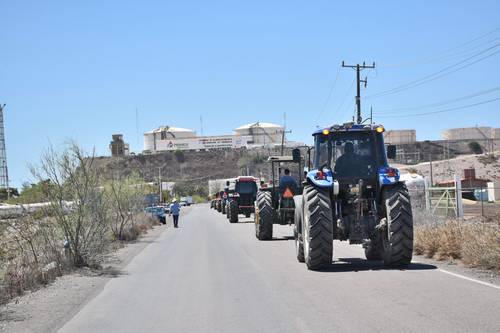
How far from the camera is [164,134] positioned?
564 feet

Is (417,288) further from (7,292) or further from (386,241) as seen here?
(7,292)

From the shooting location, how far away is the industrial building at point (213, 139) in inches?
6083

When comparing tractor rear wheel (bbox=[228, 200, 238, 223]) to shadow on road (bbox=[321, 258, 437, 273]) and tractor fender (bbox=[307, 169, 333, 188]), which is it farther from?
tractor fender (bbox=[307, 169, 333, 188])

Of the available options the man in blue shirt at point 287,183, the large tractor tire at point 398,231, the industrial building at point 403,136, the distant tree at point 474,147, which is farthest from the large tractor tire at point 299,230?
the distant tree at point 474,147

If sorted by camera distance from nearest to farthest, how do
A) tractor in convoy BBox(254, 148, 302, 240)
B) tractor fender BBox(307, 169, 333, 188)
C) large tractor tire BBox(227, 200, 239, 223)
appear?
tractor fender BBox(307, 169, 333, 188) → tractor in convoy BBox(254, 148, 302, 240) → large tractor tire BBox(227, 200, 239, 223)

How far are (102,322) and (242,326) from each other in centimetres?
214

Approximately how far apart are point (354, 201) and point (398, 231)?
1.35m

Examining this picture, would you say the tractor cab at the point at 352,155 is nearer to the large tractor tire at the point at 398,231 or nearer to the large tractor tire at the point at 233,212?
the large tractor tire at the point at 398,231

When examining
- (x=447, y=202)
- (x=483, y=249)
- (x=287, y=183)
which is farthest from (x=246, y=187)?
(x=483, y=249)

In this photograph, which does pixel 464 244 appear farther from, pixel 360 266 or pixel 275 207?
pixel 275 207

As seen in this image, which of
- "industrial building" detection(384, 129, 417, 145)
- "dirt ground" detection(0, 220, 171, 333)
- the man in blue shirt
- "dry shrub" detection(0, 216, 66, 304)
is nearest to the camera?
"dirt ground" detection(0, 220, 171, 333)

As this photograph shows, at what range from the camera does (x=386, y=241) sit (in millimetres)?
13805

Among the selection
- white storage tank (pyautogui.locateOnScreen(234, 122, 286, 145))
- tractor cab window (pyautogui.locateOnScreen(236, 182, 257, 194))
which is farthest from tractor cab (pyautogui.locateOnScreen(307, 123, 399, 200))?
white storage tank (pyautogui.locateOnScreen(234, 122, 286, 145))

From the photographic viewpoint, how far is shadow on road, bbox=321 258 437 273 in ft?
45.5
